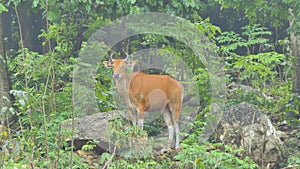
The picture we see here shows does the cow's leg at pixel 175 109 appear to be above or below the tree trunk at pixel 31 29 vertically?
below

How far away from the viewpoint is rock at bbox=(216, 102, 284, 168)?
5930 mm

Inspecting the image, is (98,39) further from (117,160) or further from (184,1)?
(117,160)


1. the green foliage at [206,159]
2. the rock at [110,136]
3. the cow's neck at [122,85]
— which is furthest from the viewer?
the cow's neck at [122,85]

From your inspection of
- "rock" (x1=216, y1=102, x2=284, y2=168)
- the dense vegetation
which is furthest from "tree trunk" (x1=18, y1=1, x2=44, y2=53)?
"rock" (x1=216, y1=102, x2=284, y2=168)

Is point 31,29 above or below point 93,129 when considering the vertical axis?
above

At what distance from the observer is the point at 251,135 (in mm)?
6012

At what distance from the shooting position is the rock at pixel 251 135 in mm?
5930

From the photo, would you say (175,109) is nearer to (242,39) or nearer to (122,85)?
(122,85)

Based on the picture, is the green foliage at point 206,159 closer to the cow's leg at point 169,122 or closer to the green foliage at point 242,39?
the cow's leg at point 169,122

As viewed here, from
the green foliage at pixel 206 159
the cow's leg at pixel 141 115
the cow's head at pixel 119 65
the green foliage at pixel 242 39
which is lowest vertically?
the green foliage at pixel 206 159

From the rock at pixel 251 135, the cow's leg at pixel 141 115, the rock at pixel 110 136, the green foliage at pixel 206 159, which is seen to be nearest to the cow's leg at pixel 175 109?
the rock at pixel 110 136

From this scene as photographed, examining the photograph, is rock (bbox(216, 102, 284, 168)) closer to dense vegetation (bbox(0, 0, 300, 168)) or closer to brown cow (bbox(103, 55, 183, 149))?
dense vegetation (bbox(0, 0, 300, 168))

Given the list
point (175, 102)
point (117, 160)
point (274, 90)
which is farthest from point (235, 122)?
point (274, 90)

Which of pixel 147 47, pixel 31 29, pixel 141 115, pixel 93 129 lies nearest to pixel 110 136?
pixel 93 129
